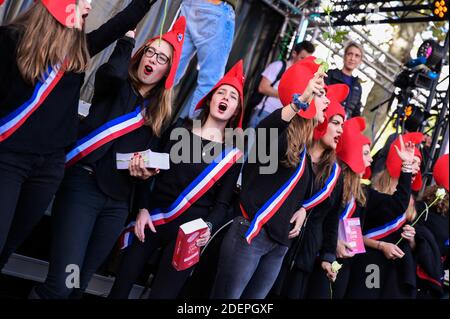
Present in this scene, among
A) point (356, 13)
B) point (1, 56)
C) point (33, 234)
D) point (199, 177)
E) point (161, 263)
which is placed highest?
point (356, 13)

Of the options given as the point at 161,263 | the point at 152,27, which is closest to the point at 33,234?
the point at 161,263

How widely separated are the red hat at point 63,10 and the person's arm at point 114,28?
0.66ft

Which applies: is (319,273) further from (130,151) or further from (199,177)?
(130,151)

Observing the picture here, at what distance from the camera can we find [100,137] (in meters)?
3.14

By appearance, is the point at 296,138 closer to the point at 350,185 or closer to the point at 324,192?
the point at 324,192

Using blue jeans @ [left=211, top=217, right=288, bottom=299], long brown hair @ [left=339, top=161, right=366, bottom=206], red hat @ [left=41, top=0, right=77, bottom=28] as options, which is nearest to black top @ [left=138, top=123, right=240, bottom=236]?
blue jeans @ [left=211, top=217, right=288, bottom=299]

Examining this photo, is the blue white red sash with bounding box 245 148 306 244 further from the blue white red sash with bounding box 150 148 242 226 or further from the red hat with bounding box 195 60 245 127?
the red hat with bounding box 195 60 245 127

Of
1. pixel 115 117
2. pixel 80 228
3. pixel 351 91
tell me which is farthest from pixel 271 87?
pixel 80 228

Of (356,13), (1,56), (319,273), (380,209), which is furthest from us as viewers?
(356,13)

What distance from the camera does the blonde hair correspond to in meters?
4.89

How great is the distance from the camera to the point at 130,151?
3250 mm

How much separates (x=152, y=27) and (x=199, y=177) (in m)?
2.73

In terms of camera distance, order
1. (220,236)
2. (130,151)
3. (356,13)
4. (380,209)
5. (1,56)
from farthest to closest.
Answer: (356,13) → (380,209) → (220,236) → (130,151) → (1,56)

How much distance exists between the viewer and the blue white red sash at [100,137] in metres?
→ 3.14
